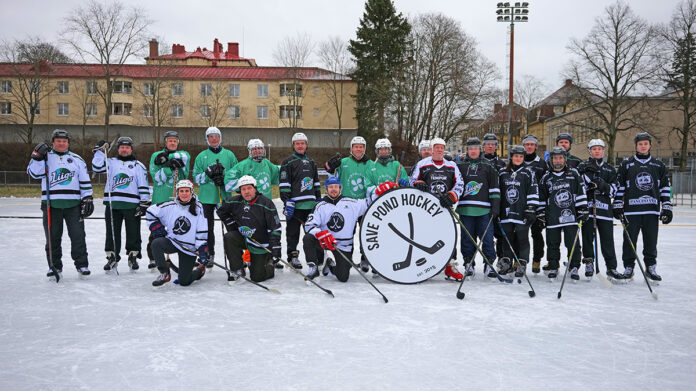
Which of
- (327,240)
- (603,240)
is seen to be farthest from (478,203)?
(327,240)

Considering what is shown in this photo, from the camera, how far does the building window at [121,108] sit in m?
45.2

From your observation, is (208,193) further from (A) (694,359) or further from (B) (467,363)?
(A) (694,359)

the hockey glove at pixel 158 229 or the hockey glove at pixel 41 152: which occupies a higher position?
the hockey glove at pixel 41 152

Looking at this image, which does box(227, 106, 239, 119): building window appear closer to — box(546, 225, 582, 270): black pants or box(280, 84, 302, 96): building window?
box(280, 84, 302, 96): building window

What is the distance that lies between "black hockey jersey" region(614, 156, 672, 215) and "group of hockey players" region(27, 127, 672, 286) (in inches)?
0.5

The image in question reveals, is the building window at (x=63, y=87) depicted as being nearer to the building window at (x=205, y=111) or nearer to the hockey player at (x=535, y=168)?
the building window at (x=205, y=111)

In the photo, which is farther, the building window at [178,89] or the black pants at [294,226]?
the building window at [178,89]

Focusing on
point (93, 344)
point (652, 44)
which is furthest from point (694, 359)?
point (652, 44)

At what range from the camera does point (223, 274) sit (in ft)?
21.4

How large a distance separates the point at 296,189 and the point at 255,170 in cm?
68

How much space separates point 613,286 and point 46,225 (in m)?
7.25

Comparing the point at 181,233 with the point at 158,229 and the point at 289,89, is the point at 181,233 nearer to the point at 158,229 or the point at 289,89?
the point at 158,229

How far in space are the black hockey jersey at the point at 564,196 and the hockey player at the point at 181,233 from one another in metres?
4.38

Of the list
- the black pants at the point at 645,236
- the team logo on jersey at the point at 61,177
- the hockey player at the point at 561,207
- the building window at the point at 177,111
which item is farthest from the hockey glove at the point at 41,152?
the building window at the point at 177,111
